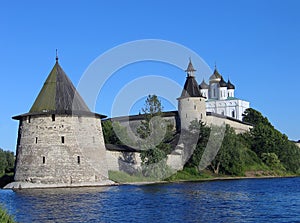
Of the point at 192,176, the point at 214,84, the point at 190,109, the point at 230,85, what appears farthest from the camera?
the point at 214,84

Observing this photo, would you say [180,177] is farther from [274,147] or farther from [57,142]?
[274,147]

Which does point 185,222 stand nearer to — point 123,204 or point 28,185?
point 123,204

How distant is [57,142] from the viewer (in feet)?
90.0

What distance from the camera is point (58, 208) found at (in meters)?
16.1

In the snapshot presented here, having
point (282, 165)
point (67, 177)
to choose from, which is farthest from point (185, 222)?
point (282, 165)

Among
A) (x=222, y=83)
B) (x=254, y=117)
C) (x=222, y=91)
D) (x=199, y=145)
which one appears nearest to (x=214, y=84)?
(x=222, y=83)

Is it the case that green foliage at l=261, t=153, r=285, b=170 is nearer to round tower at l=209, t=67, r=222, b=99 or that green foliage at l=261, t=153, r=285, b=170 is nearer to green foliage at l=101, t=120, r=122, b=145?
green foliage at l=101, t=120, r=122, b=145

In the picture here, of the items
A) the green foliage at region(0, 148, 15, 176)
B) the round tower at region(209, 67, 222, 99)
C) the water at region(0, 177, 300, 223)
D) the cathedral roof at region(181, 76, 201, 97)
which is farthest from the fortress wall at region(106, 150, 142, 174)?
the round tower at region(209, 67, 222, 99)

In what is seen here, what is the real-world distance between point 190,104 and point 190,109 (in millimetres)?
486

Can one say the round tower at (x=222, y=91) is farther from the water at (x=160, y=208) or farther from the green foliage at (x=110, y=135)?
the water at (x=160, y=208)

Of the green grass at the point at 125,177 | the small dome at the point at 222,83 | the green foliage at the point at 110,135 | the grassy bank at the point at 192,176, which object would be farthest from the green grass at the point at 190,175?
the small dome at the point at 222,83

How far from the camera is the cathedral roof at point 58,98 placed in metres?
27.8

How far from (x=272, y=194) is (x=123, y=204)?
732cm

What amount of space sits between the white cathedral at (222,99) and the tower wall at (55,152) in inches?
1842
